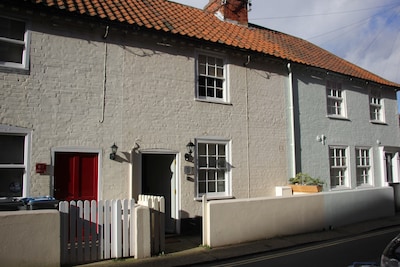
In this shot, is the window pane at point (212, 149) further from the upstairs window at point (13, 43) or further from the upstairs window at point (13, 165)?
the upstairs window at point (13, 43)

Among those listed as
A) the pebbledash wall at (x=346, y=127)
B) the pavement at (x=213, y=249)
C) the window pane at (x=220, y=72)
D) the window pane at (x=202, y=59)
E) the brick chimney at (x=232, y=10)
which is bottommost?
the pavement at (x=213, y=249)

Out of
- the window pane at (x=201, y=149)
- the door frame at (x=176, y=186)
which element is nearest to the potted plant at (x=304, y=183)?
the window pane at (x=201, y=149)

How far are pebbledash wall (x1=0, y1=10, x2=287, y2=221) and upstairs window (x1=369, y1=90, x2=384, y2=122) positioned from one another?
765 centimetres

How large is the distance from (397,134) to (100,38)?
1611cm

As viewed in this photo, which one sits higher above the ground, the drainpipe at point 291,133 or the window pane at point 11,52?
the window pane at point 11,52

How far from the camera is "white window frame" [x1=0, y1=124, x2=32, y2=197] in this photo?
26.8 feet

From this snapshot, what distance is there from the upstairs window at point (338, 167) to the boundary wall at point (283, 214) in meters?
2.28

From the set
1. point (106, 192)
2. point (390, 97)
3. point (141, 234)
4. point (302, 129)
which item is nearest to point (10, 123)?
point (106, 192)

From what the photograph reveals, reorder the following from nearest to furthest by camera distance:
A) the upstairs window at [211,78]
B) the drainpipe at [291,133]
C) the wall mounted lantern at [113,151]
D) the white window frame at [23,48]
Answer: the white window frame at [23,48] < the wall mounted lantern at [113,151] < the upstairs window at [211,78] < the drainpipe at [291,133]

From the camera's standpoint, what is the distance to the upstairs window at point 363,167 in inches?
640

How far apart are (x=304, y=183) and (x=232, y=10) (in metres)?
7.79

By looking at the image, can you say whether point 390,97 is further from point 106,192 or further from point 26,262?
point 26,262

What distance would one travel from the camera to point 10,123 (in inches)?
325

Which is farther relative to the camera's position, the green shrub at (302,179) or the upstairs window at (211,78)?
the green shrub at (302,179)
